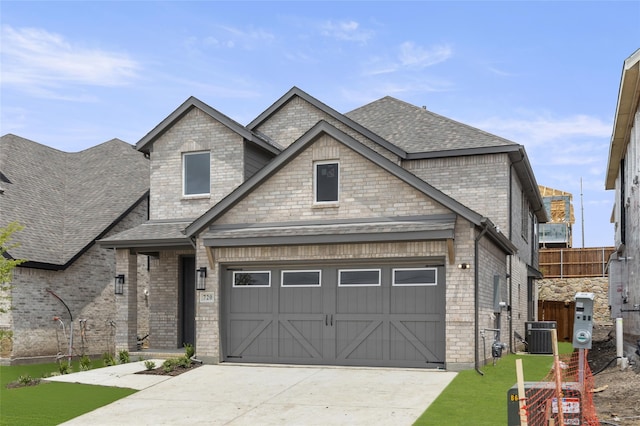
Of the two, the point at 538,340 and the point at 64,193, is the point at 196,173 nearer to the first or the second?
the point at 64,193

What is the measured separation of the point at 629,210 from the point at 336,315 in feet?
30.2

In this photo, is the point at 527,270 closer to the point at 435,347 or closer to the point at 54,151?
the point at 435,347

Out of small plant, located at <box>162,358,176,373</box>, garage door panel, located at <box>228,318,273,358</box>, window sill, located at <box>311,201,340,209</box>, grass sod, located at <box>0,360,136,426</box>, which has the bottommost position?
grass sod, located at <box>0,360,136,426</box>

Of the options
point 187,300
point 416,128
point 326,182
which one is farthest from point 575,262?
point 326,182

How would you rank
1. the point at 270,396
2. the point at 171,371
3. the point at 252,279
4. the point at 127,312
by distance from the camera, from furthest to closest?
the point at 127,312 → the point at 252,279 → the point at 171,371 → the point at 270,396

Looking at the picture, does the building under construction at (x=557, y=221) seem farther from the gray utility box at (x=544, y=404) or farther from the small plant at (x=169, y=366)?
the gray utility box at (x=544, y=404)

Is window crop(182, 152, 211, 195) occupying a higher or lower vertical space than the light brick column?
higher

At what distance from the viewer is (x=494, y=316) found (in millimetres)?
18750

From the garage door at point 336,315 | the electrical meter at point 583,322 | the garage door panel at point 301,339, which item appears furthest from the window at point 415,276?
the electrical meter at point 583,322

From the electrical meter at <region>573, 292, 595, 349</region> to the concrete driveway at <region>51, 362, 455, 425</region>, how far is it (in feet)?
10.7

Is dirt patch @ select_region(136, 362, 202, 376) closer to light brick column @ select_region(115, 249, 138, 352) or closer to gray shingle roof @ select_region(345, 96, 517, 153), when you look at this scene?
light brick column @ select_region(115, 249, 138, 352)

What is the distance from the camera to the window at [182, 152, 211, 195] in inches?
845

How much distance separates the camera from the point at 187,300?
21.8m

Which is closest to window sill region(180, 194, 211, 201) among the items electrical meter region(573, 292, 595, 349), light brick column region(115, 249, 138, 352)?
light brick column region(115, 249, 138, 352)
